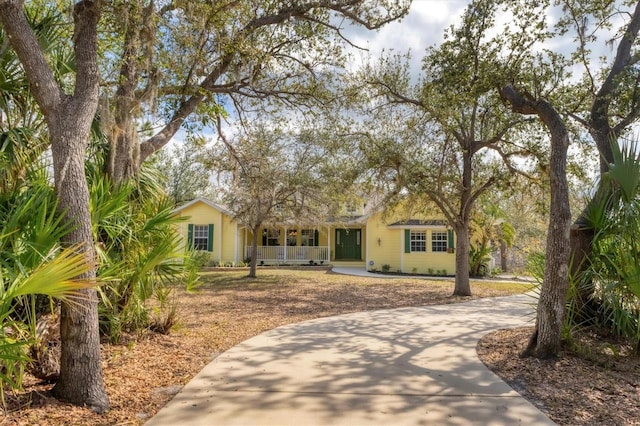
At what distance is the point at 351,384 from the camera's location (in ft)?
14.6

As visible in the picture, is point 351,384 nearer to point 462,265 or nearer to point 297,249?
point 462,265

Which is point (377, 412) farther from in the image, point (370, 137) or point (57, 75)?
point (370, 137)

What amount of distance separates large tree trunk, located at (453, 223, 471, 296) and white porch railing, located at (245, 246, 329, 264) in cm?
1281

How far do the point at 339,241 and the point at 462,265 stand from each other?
13952 millimetres

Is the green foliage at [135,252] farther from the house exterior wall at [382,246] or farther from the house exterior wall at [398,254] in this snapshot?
the house exterior wall at [382,246]

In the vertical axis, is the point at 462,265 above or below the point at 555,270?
below

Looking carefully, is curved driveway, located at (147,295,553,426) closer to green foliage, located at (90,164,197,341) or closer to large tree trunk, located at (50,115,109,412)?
large tree trunk, located at (50,115,109,412)

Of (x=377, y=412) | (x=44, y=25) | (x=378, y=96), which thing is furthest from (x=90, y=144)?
(x=378, y=96)

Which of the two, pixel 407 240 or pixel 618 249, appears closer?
pixel 618 249

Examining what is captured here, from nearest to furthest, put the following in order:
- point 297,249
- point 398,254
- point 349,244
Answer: point 398,254 < point 297,249 < point 349,244

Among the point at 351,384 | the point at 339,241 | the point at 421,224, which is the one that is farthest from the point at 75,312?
the point at 339,241

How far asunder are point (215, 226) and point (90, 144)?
Answer: 18.4 metres

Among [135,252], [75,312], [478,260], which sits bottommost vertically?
[478,260]

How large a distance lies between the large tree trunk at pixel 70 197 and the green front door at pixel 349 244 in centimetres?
2228
